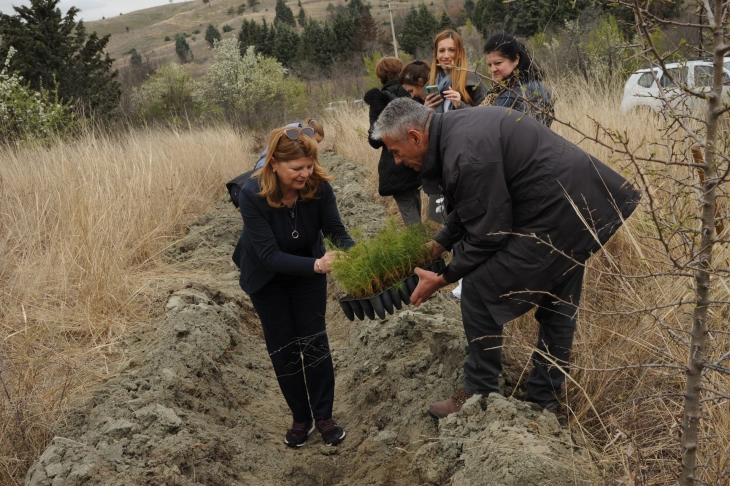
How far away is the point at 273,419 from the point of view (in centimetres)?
464

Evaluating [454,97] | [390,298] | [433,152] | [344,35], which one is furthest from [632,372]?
[344,35]

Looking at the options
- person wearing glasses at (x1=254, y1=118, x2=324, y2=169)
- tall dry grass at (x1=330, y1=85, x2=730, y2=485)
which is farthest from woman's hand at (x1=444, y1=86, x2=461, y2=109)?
tall dry grass at (x1=330, y1=85, x2=730, y2=485)

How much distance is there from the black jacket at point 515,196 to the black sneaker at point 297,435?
183 centimetres

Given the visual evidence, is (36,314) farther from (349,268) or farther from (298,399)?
(349,268)

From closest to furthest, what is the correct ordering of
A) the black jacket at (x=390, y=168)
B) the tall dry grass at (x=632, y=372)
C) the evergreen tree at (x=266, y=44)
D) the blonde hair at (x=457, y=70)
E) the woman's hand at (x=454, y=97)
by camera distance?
the tall dry grass at (x=632, y=372), the woman's hand at (x=454, y=97), the blonde hair at (x=457, y=70), the black jacket at (x=390, y=168), the evergreen tree at (x=266, y=44)

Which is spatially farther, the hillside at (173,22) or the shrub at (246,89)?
the hillside at (173,22)

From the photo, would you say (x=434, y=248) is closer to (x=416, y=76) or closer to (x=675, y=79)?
(x=675, y=79)

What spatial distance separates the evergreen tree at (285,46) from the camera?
2196 inches

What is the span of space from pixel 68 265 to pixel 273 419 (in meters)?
2.59

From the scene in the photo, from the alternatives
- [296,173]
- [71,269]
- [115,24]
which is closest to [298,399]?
[296,173]

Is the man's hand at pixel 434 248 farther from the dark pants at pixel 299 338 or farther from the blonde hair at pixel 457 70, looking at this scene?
the blonde hair at pixel 457 70

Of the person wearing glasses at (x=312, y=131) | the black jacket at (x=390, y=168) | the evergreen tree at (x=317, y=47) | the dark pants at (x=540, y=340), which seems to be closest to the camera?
the dark pants at (x=540, y=340)

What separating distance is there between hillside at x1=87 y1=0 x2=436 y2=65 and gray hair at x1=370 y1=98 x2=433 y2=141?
10208 centimetres

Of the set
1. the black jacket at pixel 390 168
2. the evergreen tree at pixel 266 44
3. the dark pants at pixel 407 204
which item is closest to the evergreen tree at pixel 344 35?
the evergreen tree at pixel 266 44
